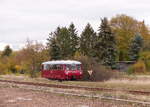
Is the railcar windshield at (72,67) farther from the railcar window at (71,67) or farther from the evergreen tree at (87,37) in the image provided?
the evergreen tree at (87,37)

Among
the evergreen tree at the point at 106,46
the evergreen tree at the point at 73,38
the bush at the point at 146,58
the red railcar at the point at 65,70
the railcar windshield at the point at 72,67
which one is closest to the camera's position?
the red railcar at the point at 65,70

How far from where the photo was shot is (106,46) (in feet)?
155

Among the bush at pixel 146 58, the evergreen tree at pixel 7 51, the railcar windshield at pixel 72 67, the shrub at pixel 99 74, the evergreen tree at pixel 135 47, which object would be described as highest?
the evergreen tree at pixel 7 51

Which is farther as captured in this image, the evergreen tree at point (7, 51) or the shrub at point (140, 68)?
the evergreen tree at point (7, 51)

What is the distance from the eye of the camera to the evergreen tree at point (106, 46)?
4681 cm

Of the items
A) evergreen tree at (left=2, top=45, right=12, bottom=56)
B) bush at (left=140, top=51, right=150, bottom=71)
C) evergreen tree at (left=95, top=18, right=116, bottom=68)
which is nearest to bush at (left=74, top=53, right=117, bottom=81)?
evergreen tree at (left=95, top=18, right=116, bottom=68)

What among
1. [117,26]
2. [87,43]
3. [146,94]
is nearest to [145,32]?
[117,26]

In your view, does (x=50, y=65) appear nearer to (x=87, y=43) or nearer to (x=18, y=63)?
(x=87, y=43)

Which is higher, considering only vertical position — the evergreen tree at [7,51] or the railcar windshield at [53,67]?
the evergreen tree at [7,51]

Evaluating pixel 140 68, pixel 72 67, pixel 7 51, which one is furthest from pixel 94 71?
pixel 7 51

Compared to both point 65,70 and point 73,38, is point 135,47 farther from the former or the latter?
point 65,70

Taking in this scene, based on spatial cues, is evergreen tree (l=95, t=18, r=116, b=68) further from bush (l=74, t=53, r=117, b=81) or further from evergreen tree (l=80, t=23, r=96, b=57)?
evergreen tree (l=80, t=23, r=96, b=57)

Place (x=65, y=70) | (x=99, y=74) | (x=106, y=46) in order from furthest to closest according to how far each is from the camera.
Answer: (x=106, y=46), (x=99, y=74), (x=65, y=70)

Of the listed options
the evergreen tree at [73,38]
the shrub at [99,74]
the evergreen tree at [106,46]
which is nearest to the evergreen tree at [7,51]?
the evergreen tree at [73,38]
